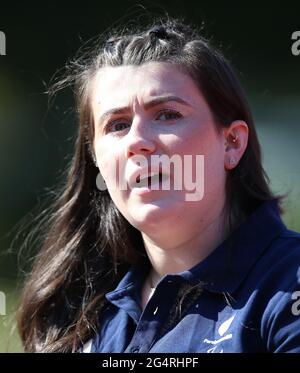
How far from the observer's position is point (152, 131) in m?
1.72

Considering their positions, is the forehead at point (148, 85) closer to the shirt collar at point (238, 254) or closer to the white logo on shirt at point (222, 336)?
the shirt collar at point (238, 254)

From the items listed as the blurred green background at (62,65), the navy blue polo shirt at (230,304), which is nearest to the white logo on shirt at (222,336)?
the navy blue polo shirt at (230,304)

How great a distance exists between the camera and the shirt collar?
1656 mm

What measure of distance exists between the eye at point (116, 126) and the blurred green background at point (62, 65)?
3.61 meters

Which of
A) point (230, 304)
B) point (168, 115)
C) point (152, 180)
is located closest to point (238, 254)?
point (230, 304)

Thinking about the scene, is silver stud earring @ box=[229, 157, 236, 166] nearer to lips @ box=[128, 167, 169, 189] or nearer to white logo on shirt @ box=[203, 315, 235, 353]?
lips @ box=[128, 167, 169, 189]

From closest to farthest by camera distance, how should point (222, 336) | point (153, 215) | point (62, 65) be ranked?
point (222, 336) → point (153, 215) → point (62, 65)

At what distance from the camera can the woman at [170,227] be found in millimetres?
1600

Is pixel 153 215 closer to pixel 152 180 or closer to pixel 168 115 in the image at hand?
pixel 152 180

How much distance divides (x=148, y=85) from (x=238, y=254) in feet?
1.67

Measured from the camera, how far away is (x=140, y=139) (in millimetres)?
1697
